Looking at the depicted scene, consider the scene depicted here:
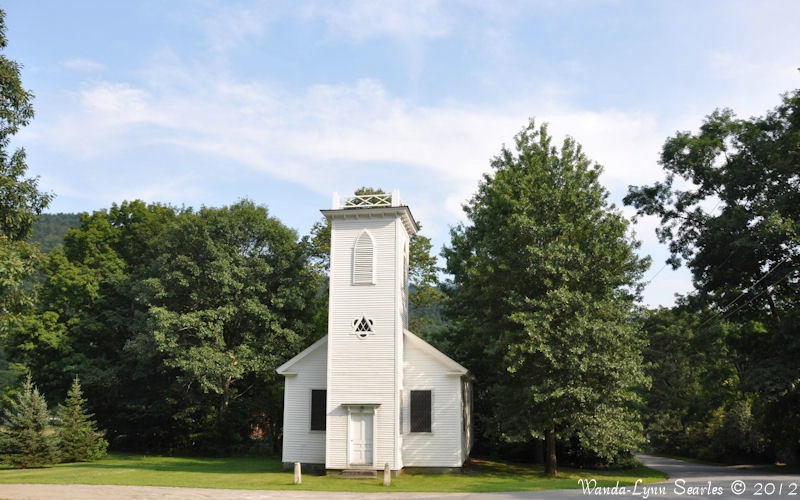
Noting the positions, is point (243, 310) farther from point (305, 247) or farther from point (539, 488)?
point (539, 488)

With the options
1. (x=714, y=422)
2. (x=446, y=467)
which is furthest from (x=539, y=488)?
(x=714, y=422)

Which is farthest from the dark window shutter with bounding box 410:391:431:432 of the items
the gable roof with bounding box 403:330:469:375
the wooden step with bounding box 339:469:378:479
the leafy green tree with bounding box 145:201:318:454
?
the leafy green tree with bounding box 145:201:318:454

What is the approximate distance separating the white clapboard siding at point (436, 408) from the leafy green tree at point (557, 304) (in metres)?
1.73

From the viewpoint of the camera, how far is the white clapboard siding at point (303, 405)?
24.3 meters

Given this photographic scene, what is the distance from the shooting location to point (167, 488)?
18.0m

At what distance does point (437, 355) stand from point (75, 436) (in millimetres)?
18584

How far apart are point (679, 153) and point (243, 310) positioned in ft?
79.8

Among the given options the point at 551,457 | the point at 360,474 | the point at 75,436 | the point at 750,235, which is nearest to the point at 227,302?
the point at 75,436

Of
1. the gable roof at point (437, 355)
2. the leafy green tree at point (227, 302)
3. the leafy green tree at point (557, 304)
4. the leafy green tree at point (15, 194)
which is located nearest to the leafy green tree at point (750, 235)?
the leafy green tree at point (557, 304)

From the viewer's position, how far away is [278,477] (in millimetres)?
21656

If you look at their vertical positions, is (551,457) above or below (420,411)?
below

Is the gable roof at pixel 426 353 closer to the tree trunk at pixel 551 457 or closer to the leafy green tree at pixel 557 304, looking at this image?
the leafy green tree at pixel 557 304

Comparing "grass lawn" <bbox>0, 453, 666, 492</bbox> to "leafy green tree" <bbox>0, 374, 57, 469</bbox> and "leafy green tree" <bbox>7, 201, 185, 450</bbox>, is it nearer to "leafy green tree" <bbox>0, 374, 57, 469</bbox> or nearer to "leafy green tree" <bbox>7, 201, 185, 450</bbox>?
"leafy green tree" <bbox>0, 374, 57, 469</bbox>

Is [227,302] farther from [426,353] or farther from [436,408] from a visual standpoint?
[436,408]
